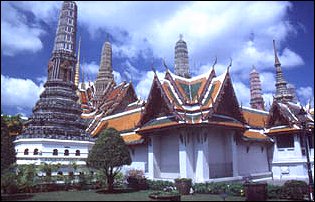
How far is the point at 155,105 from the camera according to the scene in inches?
929

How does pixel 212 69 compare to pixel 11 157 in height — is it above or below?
above

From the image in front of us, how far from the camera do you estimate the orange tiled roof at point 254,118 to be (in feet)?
99.5

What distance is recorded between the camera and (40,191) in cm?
1986

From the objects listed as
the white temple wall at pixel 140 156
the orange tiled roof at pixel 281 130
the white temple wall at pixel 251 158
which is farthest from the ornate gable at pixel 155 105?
the orange tiled roof at pixel 281 130

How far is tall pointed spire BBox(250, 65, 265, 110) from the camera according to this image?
53225mm

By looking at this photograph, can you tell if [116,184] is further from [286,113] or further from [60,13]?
[60,13]

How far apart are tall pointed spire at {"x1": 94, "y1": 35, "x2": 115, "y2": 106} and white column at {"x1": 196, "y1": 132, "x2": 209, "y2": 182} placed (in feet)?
109

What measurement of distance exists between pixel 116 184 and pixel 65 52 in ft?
56.0

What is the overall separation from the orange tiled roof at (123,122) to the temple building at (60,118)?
2.92 metres

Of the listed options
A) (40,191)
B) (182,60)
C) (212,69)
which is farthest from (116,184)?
(182,60)

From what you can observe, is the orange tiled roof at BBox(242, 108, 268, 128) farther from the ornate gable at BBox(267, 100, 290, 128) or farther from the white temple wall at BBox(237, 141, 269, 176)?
the white temple wall at BBox(237, 141, 269, 176)

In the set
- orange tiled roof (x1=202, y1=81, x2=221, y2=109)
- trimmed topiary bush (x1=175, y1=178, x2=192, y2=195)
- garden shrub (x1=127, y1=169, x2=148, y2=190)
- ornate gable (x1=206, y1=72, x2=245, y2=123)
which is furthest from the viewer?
ornate gable (x1=206, y1=72, x2=245, y2=123)

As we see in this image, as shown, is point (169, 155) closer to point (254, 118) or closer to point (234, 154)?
point (234, 154)

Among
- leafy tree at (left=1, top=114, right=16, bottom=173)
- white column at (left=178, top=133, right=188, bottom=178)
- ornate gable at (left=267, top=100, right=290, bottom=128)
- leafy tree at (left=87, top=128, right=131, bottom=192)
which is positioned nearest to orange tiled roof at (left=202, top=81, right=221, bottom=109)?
→ white column at (left=178, top=133, right=188, bottom=178)
